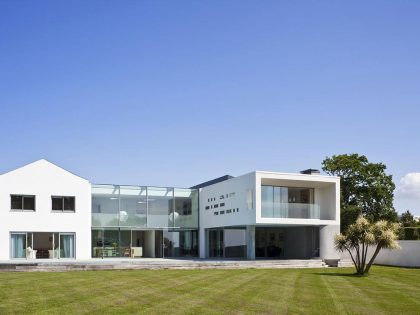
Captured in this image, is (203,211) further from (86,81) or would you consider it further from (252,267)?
(86,81)

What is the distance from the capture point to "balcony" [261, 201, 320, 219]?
107 ft

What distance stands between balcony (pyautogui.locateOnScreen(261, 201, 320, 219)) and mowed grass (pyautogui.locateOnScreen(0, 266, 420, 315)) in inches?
436

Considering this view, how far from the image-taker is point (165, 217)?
38.5 meters

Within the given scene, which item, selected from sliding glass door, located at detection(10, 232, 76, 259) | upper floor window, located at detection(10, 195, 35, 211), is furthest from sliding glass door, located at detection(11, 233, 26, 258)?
upper floor window, located at detection(10, 195, 35, 211)

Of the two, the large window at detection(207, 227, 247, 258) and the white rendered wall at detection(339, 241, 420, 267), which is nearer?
the white rendered wall at detection(339, 241, 420, 267)

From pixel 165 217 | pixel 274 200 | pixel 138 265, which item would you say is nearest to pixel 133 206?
pixel 165 217

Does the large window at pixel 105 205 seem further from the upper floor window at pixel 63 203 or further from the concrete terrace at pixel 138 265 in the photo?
the concrete terrace at pixel 138 265

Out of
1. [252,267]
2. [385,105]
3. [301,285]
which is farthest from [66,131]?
[385,105]

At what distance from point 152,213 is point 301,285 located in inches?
813

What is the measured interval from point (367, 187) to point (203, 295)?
4005 centimetres

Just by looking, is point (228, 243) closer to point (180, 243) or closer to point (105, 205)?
point (180, 243)

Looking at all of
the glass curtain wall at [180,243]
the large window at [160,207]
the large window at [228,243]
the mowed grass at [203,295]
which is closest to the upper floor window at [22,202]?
the large window at [160,207]

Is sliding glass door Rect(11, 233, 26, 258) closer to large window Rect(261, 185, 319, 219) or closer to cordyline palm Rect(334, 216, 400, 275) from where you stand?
large window Rect(261, 185, 319, 219)

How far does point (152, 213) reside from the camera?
38.1 meters
